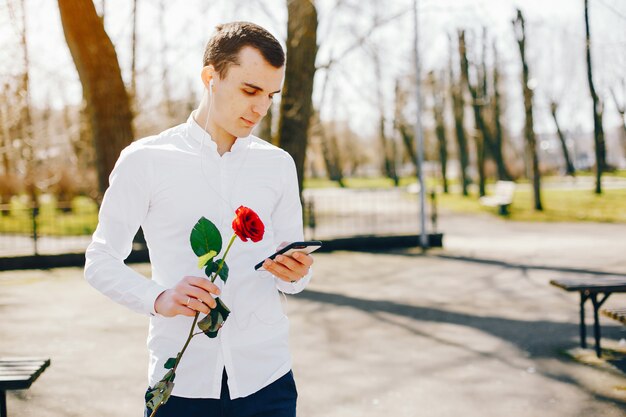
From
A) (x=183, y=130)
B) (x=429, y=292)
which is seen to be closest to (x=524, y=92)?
(x=429, y=292)

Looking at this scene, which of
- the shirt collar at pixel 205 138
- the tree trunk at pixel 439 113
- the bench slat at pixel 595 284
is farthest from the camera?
→ the tree trunk at pixel 439 113

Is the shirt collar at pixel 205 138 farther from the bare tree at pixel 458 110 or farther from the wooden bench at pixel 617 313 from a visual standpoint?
the bare tree at pixel 458 110

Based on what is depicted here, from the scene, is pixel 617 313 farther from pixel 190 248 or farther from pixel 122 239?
pixel 122 239

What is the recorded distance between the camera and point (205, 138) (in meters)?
2.08

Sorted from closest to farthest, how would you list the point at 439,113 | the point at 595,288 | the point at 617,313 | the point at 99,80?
the point at 617,313 < the point at 595,288 < the point at 99,80 < the point at 439,113

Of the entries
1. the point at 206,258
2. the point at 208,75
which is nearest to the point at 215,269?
the point at 206,258

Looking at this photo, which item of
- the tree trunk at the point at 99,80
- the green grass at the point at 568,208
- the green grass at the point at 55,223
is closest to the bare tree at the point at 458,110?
the green grass at the point at 568,208

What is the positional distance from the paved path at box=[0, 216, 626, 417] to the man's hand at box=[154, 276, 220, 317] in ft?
11.2

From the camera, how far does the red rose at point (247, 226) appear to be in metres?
1.72

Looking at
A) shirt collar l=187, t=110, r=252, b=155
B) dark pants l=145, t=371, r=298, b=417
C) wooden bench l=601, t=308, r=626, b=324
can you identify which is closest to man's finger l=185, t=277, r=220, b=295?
dark pants l=145, t=371, r=298, b=417

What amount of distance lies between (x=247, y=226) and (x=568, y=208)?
76.5ft

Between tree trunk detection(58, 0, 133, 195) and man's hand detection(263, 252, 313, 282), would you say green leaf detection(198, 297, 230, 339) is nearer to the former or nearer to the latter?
man's hand detection(263, 252, 313, 282)

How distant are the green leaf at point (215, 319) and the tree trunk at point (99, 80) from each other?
11.7m

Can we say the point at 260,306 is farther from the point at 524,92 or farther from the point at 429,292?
the point at 524,92
